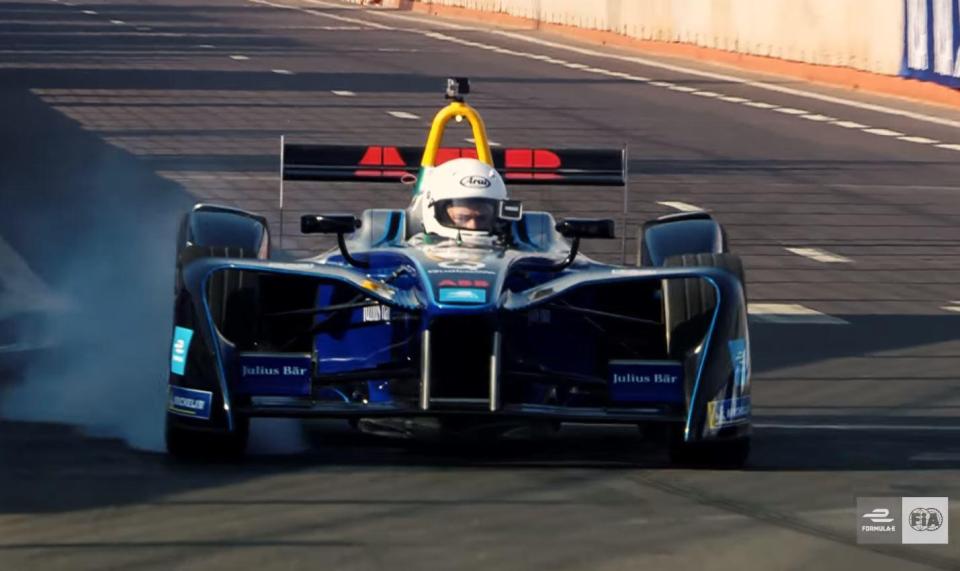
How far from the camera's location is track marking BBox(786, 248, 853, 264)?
17156mm

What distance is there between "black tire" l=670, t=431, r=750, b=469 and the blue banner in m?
22.9

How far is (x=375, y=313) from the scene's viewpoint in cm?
938

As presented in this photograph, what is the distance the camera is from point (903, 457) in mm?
9391

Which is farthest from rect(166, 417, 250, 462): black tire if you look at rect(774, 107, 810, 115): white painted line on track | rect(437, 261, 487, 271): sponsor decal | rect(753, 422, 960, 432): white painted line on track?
rect(774, 107, 810, 115): white painted line on track

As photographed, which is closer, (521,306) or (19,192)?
(521,306)

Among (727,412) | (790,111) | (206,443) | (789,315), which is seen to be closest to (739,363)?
(727,412)

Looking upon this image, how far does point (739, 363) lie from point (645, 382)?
1.32ft

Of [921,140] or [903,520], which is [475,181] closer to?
[903,520]

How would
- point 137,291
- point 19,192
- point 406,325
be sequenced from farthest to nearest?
point 19,192 → point 137,291 → point 406,325

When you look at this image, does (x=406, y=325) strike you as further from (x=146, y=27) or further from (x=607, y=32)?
(x=146, y=27)

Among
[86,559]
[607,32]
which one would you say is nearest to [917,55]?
[607,32]

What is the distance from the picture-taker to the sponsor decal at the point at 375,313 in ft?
30.7

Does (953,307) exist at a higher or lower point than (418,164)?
lower

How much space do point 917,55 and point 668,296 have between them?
24.2m
